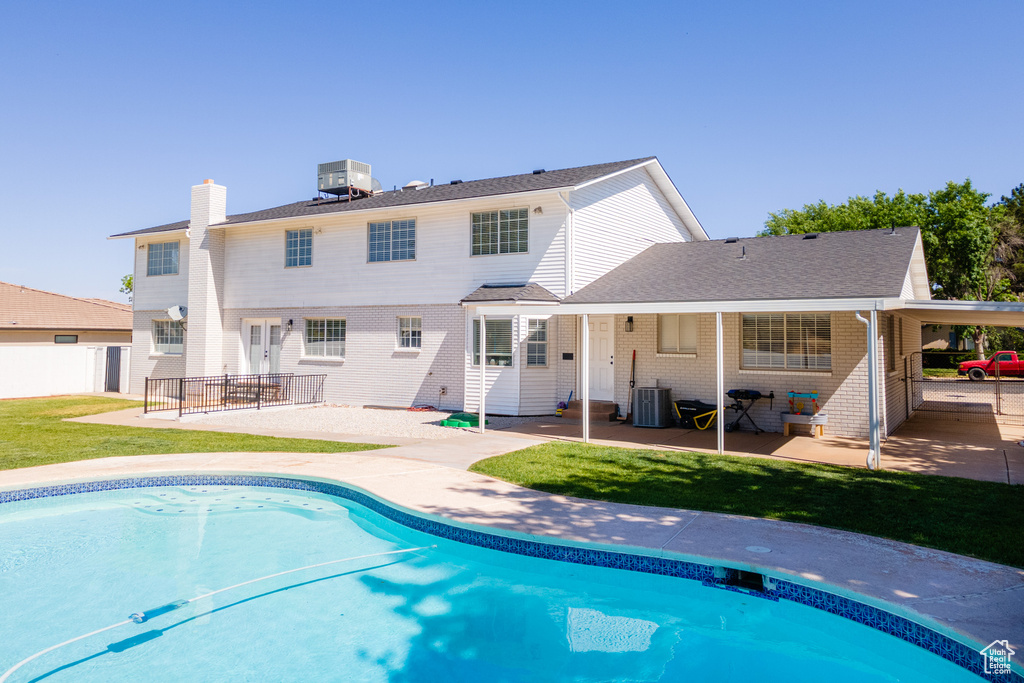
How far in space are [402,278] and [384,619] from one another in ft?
42.6

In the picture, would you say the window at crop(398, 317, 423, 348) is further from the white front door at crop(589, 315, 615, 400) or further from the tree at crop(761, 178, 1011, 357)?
the tree at crop(761, 178, 1011, 357)

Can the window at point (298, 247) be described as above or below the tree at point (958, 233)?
below

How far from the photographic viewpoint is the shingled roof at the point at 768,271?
436 inches

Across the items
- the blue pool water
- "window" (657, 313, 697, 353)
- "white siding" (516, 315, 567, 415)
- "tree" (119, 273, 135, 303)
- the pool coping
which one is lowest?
the blue pool water

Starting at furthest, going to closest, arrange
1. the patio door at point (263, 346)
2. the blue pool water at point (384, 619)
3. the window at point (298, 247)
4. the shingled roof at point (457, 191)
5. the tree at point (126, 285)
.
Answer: the tree at point (126, 285)
the patio door at point (263, 346)
the window at point (298, 247)
the shingled roof at point (457, 191)
the blue pool water at point (384, 619)

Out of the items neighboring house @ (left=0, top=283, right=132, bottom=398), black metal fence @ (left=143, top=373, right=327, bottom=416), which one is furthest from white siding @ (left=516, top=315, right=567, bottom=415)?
neighboring house @ (left=0, top=283, right=132, bottom=398)

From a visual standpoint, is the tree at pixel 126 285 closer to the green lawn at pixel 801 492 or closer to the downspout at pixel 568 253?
the downspout at pixel 568 253

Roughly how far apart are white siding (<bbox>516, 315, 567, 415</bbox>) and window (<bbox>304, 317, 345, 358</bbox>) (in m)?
6.34

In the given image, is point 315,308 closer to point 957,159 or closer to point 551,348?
point 551,348

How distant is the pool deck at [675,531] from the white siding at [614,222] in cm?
764

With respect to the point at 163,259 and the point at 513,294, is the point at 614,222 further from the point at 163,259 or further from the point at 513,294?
the point at 163,259

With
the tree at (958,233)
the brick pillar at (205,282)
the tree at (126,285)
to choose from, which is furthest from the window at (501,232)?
the tree at (126,285)

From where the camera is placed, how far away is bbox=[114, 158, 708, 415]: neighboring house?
50.9ft

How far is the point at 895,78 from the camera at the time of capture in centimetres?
1814
